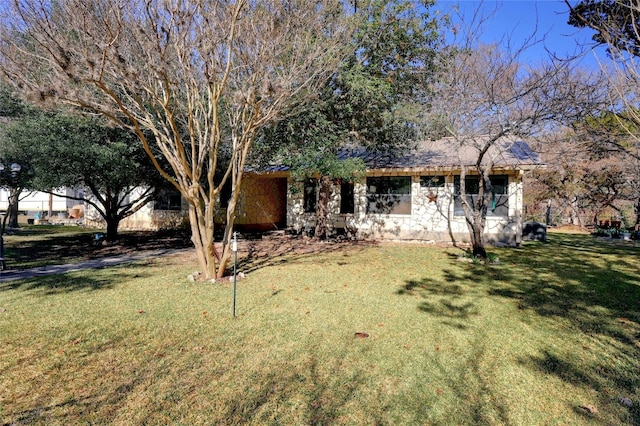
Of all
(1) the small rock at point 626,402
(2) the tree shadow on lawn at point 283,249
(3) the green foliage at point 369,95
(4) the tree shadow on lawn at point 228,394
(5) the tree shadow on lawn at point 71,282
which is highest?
(3) the green foliage at point 369,95

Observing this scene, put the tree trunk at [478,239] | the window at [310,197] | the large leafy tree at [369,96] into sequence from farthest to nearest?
the window at [310,197] → the large leafy tree at [369,96] → the tree trunk at [478,239]

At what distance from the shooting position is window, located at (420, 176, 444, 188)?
42.9 ft

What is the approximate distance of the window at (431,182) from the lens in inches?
515

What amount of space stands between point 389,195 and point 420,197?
3.76ft

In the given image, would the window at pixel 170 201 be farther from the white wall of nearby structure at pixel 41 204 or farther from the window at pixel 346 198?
the white wall of nearby structure at pixel 41 204

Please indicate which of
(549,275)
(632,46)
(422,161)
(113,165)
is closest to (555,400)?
(632,46)

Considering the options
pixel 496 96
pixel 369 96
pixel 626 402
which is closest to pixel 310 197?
pixel 369 96

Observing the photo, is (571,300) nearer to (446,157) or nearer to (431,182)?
(431,182)

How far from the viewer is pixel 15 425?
100 inches

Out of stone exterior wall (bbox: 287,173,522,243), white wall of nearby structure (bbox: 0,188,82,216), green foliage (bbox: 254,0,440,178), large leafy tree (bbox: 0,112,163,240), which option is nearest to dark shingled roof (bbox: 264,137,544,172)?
stone exterior wall (bbox: 287,173,522,243)

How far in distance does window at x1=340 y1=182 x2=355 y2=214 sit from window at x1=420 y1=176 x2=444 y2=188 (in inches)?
107

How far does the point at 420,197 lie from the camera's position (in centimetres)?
1336

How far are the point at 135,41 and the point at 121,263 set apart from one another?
5273mm

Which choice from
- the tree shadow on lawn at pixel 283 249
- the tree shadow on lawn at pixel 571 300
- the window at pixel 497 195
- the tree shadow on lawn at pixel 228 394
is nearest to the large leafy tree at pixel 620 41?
the tree shadow on lawn at pixel 571 300
